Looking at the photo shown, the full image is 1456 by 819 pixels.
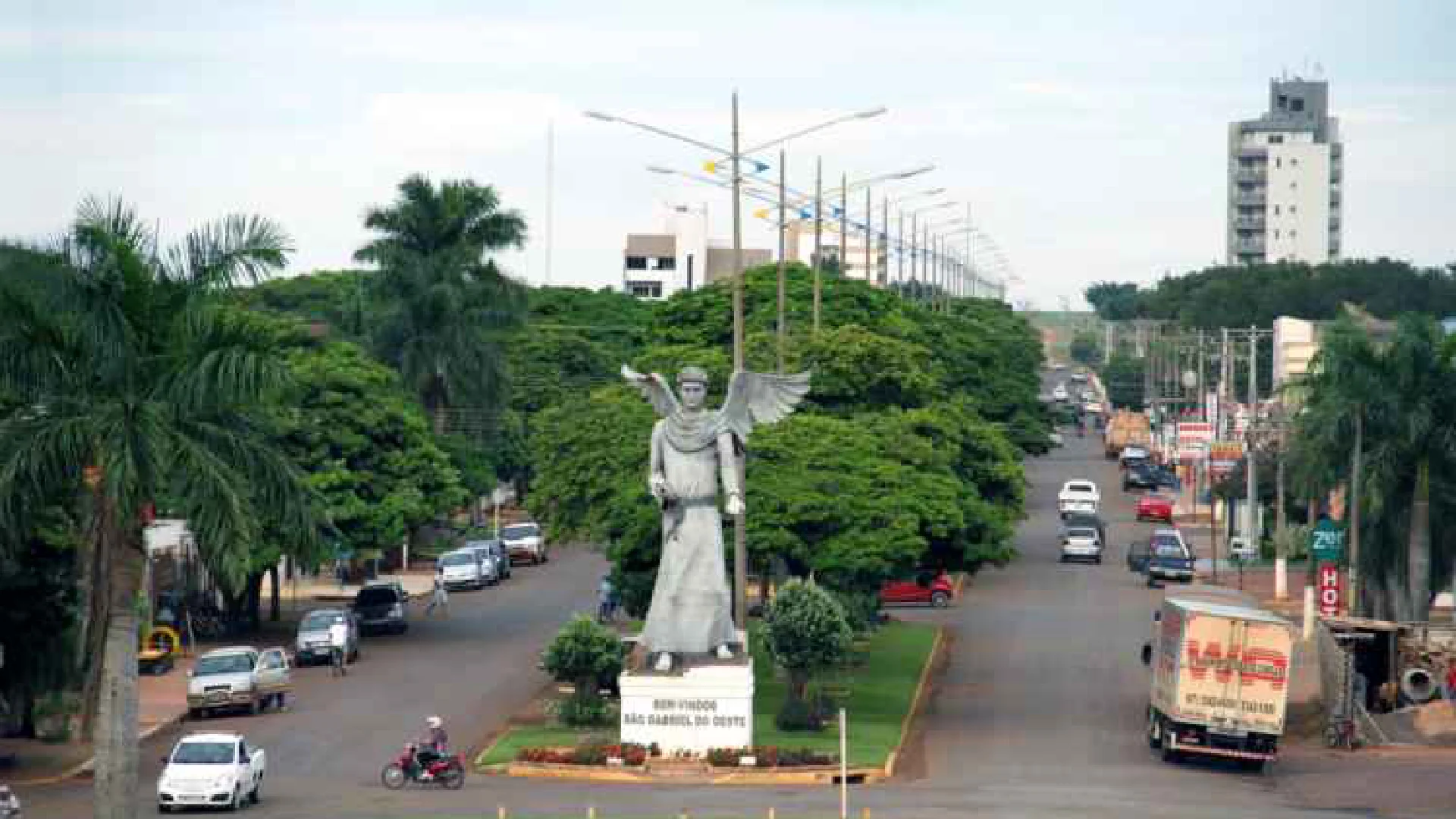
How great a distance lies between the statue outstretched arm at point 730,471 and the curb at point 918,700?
17.1 ft

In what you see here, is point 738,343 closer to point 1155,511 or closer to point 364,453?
point 364,453

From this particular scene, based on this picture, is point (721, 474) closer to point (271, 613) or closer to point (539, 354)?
point (271, 613)

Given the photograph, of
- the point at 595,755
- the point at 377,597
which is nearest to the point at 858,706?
the point at 595,755

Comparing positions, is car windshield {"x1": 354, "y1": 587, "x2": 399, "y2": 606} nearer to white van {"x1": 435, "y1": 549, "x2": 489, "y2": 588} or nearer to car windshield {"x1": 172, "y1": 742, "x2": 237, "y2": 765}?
white van {"x1": 435, "y1": 549, "x2": 489, "y2": 588}

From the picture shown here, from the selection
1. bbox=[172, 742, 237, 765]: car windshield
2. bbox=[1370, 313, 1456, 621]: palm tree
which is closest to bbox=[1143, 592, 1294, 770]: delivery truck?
bbox=[172, 742, 237, 765]: car windshield

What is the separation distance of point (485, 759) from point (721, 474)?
6.69 metres

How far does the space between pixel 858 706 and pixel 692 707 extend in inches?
391

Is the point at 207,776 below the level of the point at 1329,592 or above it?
below

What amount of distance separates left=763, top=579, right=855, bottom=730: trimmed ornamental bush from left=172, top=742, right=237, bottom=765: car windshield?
39.4ft

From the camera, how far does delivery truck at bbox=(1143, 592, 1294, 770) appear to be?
47031 mm

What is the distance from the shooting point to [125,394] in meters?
34.2

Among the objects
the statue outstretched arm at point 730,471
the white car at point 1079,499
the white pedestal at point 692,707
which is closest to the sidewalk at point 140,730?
the white pedestal at point 692,707

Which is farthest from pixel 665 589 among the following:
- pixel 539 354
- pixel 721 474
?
pixel 539 354

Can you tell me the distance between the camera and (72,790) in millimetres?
45344
